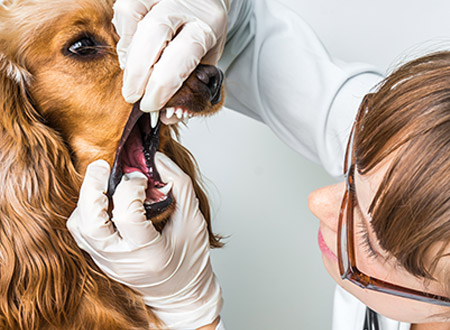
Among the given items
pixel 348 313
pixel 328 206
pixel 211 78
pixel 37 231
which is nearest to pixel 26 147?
pixel 37 231

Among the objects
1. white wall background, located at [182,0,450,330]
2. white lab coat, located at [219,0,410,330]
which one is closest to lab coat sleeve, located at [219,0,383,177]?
white lab coat, located at [219,0,410,330]

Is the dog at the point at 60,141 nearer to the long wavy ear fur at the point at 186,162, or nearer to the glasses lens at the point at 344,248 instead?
the long wavy ear fur at the point at 186,162

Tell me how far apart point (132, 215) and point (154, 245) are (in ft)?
0.36

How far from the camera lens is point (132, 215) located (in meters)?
1.33

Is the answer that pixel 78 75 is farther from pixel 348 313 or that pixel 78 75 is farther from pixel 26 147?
pixel 348 313

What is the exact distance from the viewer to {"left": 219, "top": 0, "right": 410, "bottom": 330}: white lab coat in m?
1.81

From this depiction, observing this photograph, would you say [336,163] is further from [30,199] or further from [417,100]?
[30,199]

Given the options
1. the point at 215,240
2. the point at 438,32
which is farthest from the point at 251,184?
the point at 438,32

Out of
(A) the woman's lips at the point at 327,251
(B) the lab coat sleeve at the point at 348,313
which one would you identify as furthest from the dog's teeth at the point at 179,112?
(B) the lab coat sleeve at the point at 348,313

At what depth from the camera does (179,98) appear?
131 cm

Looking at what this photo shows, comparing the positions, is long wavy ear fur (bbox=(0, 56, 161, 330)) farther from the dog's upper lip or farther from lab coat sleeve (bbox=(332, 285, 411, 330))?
lab coat sleeve (bbox=(332, 285, 411, 330))

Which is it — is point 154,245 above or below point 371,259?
below

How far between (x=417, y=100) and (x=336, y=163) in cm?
70

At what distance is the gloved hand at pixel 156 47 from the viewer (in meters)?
1.25
